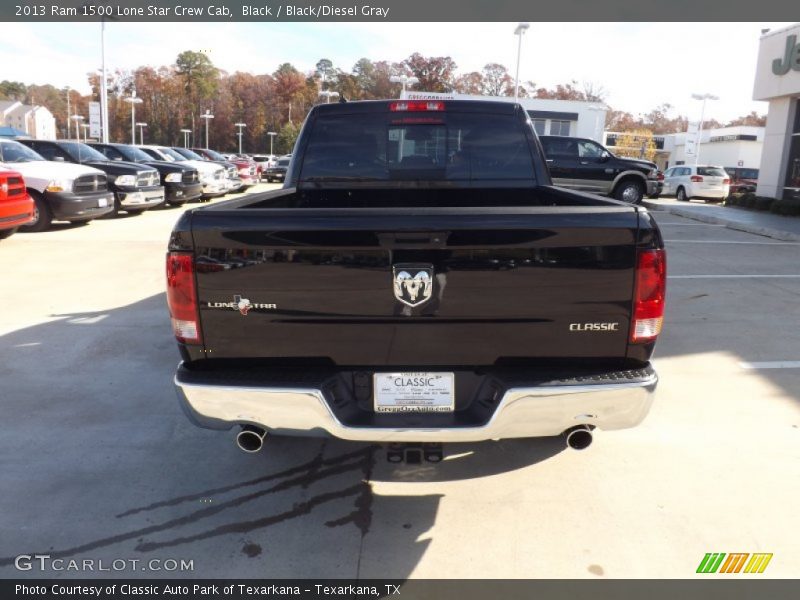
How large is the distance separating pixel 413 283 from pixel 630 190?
60.2 feet

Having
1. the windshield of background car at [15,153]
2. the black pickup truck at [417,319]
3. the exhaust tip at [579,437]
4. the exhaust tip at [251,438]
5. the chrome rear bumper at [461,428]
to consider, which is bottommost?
the exhaust tip at [251,438]

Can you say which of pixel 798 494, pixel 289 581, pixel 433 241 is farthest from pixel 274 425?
pixel 798 494

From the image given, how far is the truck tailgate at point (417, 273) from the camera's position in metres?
2.65

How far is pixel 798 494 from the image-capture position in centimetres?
337

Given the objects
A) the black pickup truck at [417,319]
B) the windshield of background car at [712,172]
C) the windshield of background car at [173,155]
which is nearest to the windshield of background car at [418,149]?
the black pickup truck at [417,319]

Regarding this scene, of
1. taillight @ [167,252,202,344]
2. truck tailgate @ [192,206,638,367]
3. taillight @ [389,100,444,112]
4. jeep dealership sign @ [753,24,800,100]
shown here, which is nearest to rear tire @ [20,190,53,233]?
taillight @ [389,100,444,112]

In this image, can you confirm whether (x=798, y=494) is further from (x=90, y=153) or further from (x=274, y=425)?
(x=90, y=153)

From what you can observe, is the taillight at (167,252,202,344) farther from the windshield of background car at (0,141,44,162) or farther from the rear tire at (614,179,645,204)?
the rear tire at (614,179,645,204)

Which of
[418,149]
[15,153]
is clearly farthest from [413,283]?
[15,153]

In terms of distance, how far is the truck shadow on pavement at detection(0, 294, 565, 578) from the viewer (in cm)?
285

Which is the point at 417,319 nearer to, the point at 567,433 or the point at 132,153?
the point at 567,433

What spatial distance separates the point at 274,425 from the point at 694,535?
2.06 meters

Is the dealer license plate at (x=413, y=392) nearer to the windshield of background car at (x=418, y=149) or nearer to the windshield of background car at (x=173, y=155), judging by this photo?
the windshield of background car at (x=418, y=149)

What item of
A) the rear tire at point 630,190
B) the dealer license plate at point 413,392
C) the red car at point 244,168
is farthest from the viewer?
the red car at point 244,168
